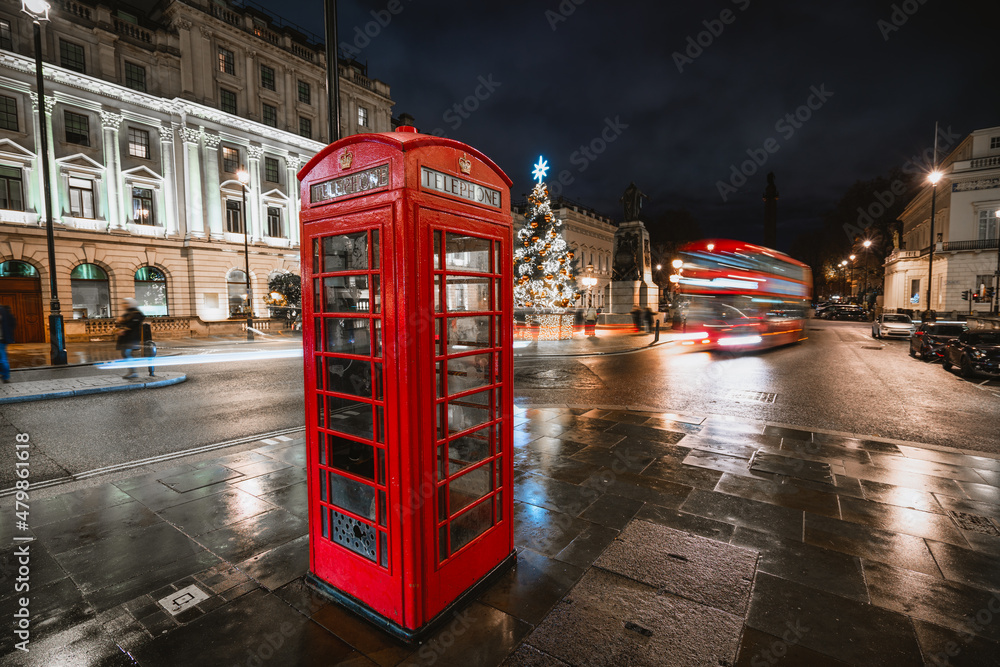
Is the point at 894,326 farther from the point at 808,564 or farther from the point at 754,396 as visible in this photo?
the point at 808,564

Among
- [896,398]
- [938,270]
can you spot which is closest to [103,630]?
[896,398]

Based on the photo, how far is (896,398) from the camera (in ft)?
31.6

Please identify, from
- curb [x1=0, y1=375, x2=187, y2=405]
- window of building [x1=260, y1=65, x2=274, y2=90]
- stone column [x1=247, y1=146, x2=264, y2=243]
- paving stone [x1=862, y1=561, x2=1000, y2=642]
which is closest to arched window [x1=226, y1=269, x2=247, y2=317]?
stone column [x1=247, y1=146, x2=264, y2=243]

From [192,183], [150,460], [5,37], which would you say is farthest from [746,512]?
[5,37]

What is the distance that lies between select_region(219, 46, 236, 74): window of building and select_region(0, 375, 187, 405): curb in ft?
90.5

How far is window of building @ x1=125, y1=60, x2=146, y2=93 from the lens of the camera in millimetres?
26142

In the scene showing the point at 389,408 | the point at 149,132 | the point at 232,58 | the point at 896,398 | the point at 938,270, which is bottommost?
the point at 896,398

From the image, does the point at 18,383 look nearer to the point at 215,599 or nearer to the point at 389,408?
the point at 215,599

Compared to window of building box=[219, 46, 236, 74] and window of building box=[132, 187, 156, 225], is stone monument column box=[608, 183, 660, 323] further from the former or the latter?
window of building box=[132, 187, 156, 225]

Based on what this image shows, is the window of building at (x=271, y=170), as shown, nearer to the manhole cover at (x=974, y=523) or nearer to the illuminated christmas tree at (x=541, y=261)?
the illuminated christmas tree at (x=541, y=261)

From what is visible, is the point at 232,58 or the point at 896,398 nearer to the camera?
the point at 896,398

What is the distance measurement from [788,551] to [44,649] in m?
4.91

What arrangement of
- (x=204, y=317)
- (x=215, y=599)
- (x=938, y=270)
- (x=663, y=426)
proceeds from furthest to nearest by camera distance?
(x=938, y=270), (x=204, y=317), (x=663, y=426), (x=215, y=599)

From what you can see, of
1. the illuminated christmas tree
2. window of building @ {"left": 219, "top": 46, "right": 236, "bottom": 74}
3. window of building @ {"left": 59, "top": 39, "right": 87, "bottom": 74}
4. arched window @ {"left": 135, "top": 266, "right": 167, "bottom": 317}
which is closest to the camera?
window of building @ {"left": 59, "top": 39, "right": 87, "bottom": 74}
